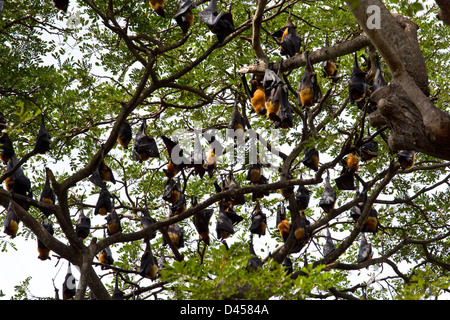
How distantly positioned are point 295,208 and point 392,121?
3.20 meters

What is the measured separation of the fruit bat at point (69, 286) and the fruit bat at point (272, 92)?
407 cm

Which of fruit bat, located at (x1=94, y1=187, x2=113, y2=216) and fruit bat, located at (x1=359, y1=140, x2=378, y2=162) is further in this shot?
fruit bat, located at (x1=94, y1=187, x2=113, y2=216)

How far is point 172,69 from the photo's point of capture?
8016 millimetres

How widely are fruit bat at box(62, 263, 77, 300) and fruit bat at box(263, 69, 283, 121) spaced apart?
407cm

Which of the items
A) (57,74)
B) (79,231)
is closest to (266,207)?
(79,231)

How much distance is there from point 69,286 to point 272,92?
432 cm

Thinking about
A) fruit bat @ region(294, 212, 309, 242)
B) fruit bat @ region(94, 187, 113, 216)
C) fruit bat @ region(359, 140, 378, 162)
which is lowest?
fruit bat @ region(294, 212, 309, 242)

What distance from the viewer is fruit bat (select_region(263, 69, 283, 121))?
5.33 metres

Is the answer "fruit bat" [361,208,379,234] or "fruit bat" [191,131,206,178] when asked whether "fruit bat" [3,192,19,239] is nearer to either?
"fruit bat" [191,131,206,178]

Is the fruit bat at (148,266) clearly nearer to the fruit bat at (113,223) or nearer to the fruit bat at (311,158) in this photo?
the fruit bat at (113,223)

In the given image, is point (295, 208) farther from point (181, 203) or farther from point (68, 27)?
point (68, 27)

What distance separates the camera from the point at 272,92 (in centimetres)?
544

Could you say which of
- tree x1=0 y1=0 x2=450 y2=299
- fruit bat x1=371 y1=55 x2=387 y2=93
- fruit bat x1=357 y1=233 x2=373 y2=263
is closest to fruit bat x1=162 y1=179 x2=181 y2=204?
tree x1=0 y1=0 x2=450 y2=299

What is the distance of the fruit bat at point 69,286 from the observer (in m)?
7.53
